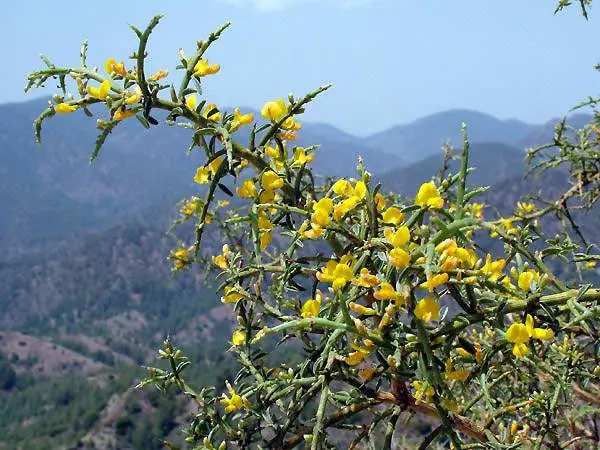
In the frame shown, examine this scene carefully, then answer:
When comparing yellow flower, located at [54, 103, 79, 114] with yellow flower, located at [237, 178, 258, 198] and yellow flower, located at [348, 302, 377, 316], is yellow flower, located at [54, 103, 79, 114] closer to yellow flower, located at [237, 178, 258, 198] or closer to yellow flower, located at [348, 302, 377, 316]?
yellow flower, located at [237, 178, 258, 198]

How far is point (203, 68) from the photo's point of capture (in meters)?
1.56

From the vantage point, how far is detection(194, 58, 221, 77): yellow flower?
1.55m

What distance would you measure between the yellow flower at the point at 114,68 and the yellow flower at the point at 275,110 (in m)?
0.38

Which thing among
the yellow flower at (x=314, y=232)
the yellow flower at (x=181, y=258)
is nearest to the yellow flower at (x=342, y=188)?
the yellow flower at (x=314, y=232)

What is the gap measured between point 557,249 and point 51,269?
533ft

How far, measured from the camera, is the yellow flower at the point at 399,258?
1.17m

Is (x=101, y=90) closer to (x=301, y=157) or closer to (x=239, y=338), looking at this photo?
(x=301, y=157)

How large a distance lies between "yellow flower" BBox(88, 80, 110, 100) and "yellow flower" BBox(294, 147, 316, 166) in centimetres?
54

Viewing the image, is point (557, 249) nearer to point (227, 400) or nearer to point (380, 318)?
point (380, 318)

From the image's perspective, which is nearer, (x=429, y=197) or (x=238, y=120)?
(x=429, y=197)

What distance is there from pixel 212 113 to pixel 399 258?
2.33ft

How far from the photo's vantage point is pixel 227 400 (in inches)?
66.3

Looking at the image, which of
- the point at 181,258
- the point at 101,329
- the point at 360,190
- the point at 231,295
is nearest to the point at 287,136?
the point at 360,190

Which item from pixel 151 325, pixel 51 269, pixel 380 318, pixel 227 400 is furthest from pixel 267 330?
pixel 51 269
